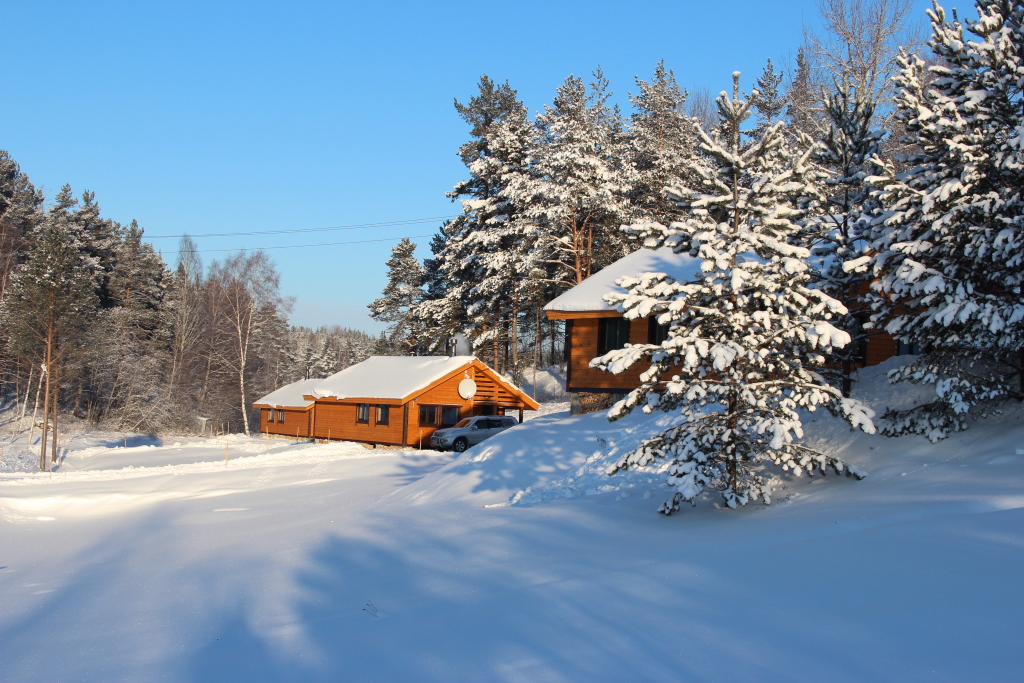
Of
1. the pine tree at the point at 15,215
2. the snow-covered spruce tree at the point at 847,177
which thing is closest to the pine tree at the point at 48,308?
the pine tree at the point at 15,215

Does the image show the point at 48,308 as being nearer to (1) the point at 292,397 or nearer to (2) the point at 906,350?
(1) the point at 292,397

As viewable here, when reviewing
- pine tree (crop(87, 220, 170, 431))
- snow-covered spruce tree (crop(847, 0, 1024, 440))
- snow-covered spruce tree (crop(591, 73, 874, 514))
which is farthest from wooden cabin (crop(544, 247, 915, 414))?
pine tree (crop(87, 220, 170, 431))

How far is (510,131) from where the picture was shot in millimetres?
36219

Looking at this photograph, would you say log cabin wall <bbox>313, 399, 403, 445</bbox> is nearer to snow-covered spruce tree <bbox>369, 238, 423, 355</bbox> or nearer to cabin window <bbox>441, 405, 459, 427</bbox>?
cabin window <bbox>441, 405, 459, 427</bbox>

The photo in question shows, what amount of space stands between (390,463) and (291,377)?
61876 mm

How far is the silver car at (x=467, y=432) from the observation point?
30.0 m

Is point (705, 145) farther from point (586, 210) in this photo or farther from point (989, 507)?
point (586, 210)

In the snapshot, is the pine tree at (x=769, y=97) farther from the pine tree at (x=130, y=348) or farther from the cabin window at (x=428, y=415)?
the pine tree at (x=130, y=348)

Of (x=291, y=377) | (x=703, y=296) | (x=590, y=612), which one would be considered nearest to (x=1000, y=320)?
(x=703, y=296)

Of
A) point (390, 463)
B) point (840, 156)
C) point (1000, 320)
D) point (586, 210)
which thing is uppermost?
point (586, 210)

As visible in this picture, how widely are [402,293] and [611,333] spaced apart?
31.8m

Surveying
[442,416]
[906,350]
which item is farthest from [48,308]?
[906,350]

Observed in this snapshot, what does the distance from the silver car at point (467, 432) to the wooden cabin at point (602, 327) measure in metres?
10.1

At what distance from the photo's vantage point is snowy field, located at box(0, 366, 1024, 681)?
519 centimetres
